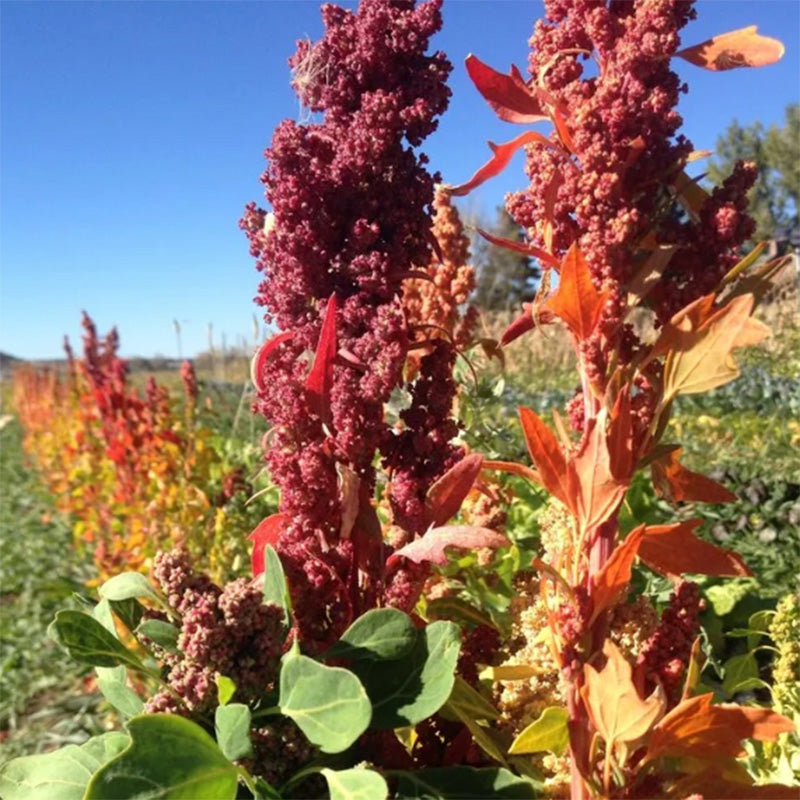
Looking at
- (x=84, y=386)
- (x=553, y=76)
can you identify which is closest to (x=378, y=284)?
(x=553, y=76)

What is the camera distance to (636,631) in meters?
0.86

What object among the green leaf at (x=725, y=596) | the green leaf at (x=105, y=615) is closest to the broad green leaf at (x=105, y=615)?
the green leaf at (x=105, y=615)

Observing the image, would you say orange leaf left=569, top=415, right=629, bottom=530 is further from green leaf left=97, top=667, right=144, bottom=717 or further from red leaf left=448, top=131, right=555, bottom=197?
green leaf left=97, top=667, right=144, bottom=717

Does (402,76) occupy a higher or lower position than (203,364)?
lower

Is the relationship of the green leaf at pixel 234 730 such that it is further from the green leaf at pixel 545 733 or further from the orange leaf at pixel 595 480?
the orange leaf at pixel 595 480

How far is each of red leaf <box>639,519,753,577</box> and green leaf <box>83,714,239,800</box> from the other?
464 mm

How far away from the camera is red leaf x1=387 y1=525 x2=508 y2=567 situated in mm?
831

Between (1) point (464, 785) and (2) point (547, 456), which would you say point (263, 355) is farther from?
(1) point (464, 785)

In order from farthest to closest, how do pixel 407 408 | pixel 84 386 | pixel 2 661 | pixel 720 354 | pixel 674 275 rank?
pixel 84 386
pixel 2 661
pixel 407 408
pixel 674 275
pixel 720 354

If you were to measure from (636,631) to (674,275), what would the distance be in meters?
0.38

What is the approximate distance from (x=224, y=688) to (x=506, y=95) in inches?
27.4

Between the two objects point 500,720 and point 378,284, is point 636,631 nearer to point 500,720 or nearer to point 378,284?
point 500,720

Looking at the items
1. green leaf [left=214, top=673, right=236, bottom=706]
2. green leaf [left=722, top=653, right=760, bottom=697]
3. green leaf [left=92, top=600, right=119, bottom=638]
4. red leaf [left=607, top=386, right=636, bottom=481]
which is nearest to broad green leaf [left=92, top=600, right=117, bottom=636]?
green leaf [left=92, top=600, right=119, bottom=638]

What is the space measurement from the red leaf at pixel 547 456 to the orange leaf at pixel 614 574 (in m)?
0.08
